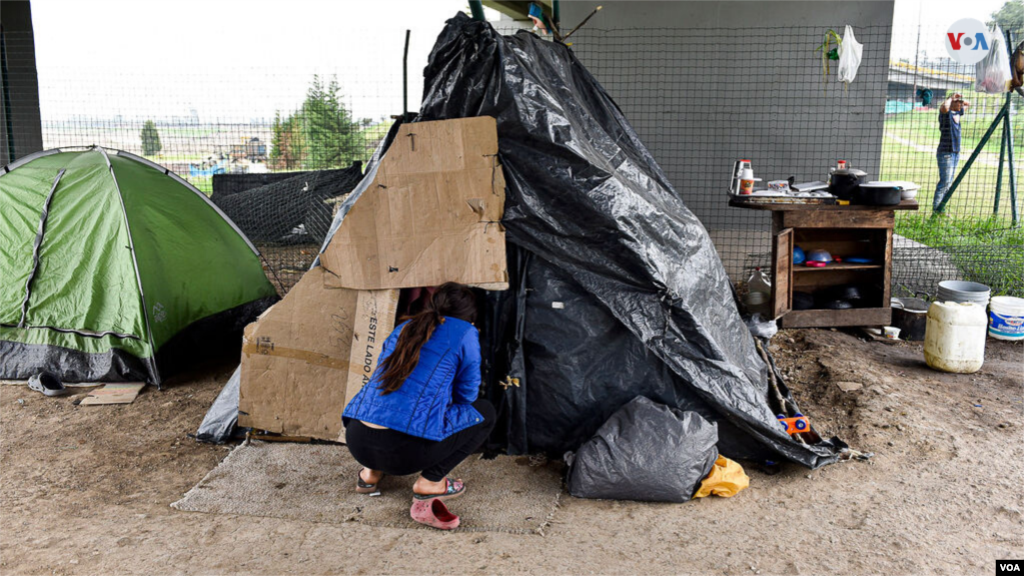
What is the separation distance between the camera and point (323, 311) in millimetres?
3842

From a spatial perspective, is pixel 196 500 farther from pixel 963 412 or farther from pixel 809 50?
pixel 809 50

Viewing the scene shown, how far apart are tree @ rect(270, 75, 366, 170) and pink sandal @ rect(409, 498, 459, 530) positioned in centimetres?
749

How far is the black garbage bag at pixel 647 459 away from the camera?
11.0 feet

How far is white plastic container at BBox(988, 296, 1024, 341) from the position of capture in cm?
568

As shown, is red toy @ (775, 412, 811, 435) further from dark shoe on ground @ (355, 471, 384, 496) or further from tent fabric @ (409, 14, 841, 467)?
dark shoe on ground @ (355, 471, 384, 496)

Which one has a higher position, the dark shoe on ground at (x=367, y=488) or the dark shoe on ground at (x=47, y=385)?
the dark shoe on ground at (x=47, y=385)

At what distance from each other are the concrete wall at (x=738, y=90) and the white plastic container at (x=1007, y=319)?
317cm

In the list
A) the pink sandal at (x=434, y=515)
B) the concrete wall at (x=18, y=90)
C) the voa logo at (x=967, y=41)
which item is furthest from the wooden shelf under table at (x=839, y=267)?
the concrete wall at (x=18, y=90)

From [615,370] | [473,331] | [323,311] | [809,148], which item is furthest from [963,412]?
[809,148]

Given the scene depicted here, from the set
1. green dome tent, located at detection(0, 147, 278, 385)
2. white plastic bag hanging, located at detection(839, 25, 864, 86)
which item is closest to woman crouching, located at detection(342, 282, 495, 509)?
green dome tent, located at detection(0, 147, 278, 385)

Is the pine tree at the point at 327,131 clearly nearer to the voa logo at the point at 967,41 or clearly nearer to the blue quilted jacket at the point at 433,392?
the voa logo at the point at 967,41

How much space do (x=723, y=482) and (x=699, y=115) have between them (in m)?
6.86

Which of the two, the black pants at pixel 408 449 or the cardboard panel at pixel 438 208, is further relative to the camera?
the cardboard panel at pixel 438 208

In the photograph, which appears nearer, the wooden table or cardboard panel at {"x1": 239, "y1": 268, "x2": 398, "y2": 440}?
cardboard panel at {"x1": 239, "y1": 268, "x2": 398, "y2": 440}
